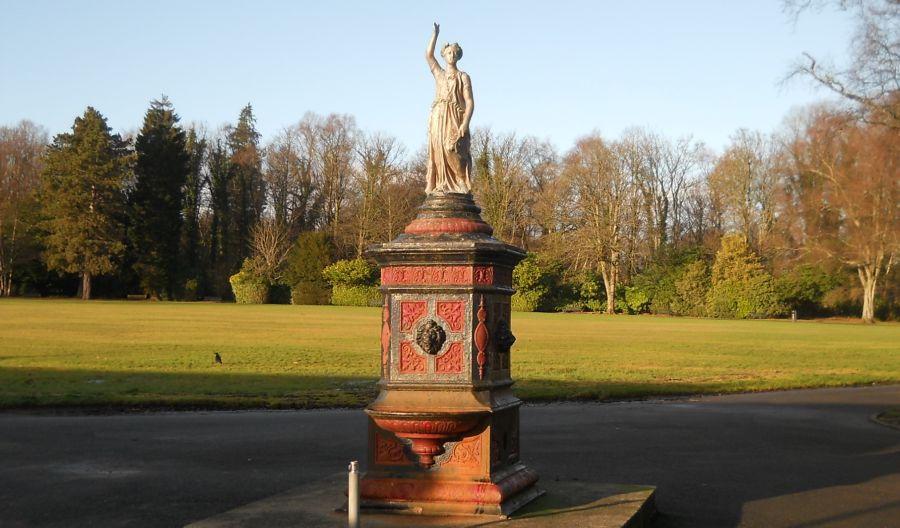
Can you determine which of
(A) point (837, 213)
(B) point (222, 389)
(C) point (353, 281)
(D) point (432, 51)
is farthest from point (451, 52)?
(C) point (353, 281)

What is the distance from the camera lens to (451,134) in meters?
7.75

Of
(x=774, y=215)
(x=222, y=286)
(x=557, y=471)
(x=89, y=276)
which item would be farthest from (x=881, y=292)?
(x=557, y=471)

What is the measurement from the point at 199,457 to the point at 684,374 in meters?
14.9

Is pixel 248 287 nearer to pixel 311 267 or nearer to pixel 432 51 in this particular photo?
pixel 311 267

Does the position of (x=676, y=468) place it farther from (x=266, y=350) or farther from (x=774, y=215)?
(x=774, y=215)

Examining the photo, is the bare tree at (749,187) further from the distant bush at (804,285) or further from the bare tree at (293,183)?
the bare tree at (293,183)

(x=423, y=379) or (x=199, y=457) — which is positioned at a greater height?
(x=423, y=379)

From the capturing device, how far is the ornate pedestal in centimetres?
705

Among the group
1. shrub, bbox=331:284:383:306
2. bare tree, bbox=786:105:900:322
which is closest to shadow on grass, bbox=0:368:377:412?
bare tree, bbox=786:105:900:322

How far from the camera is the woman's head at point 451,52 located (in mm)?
7840

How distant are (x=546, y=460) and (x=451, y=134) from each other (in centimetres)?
435

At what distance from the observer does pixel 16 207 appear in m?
78.3

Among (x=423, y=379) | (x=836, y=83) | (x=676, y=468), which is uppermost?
(x=836, y=83)

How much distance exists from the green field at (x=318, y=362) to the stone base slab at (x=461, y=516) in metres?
8.72
